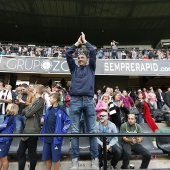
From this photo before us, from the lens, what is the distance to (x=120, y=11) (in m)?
13.8

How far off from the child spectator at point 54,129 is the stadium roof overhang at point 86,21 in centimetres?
1161

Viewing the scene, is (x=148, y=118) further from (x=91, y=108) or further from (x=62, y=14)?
(x=62, y=14)

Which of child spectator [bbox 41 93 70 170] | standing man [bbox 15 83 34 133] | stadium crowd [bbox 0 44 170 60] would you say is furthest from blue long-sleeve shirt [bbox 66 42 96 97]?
stadium crowd [bbox 0 44 170 60]

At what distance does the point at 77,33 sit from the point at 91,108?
15419 mm

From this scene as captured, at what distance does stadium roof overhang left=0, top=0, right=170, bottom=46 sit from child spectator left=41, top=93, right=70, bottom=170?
38.1 ft

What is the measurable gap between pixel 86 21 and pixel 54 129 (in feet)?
44.6

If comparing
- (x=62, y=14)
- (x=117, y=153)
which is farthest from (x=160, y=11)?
(x=117, y=153)

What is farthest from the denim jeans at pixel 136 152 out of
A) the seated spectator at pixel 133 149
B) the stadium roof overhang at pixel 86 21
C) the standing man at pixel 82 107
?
the stadium roof overhang at pixel 86 21

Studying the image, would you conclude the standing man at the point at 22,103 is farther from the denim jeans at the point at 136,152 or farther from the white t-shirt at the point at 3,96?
the denim jeans at the point at 136,152

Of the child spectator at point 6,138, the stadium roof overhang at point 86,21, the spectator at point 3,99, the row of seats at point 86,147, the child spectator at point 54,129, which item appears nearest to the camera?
the child spectator at point 54,129

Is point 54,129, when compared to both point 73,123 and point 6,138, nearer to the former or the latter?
point 73,123

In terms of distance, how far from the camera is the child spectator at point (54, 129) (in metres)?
2.65

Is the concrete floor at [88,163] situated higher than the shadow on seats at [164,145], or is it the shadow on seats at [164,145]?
the shadow on seats at [164,145]

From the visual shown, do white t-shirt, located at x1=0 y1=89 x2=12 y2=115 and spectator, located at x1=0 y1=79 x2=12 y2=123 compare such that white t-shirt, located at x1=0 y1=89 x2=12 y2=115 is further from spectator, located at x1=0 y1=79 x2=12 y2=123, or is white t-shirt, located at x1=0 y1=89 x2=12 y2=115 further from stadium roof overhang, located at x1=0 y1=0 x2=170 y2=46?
stadium roof overhang, located at x1=0 y1=0 x2=170 y2=46
